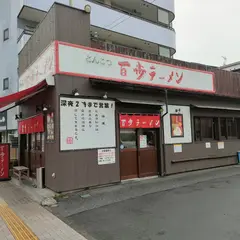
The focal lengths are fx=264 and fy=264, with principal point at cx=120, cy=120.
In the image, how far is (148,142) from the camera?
10.6 m

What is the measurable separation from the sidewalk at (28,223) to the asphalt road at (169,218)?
0.37 meters

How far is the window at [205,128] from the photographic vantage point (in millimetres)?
12309

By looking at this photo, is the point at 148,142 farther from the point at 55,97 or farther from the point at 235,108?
the point at 235,108

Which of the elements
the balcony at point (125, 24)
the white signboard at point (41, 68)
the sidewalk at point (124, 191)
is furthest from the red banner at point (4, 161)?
the balcony at point (125, 24)

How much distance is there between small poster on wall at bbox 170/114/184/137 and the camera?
11172 mm

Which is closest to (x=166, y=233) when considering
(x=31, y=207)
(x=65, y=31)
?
(x=31, y=207)

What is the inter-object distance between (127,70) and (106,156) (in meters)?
3.32

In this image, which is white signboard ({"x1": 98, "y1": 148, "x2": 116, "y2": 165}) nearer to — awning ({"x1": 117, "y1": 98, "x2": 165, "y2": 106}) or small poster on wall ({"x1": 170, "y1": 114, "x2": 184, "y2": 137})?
awning ({"x1": 117, "y1": 98, "x2": 165, "y2": 106})

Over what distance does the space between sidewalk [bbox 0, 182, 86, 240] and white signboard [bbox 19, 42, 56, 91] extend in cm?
408

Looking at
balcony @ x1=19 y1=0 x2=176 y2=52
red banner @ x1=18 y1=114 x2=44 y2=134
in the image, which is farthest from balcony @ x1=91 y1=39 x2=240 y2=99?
balcony @ x1=19 y1=0 x2=176 y2=52

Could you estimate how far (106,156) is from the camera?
9070 millimetres

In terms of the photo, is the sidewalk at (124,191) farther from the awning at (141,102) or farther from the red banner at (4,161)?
the red banner at (4,161)

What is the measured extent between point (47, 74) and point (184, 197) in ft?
19.2

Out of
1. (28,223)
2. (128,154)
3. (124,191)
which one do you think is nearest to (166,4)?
(128,154)
